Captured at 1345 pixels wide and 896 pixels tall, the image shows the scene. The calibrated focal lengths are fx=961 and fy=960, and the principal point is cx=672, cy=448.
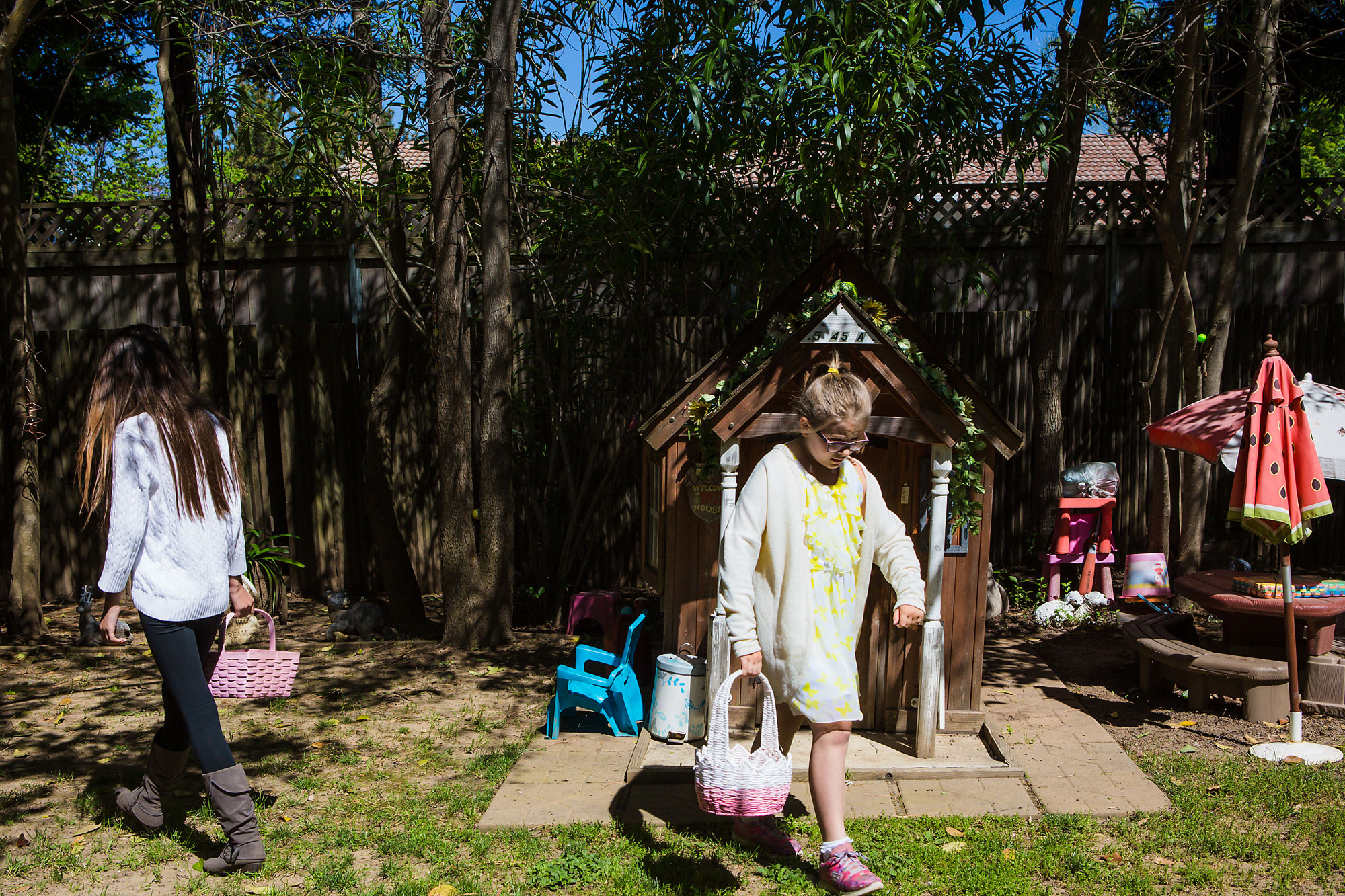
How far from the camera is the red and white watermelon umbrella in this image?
450cm

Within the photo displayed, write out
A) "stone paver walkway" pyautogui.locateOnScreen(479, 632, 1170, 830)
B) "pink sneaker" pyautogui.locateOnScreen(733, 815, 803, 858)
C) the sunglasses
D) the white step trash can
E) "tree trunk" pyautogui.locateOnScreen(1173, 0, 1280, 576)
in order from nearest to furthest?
the sunglasses < "pink sneaker" pyautogui.locateOnScreen(733, 815, 803, 858) < "stone paver walkway" pyautogui.locateOnScreen(479, 632, 1170, 830) < the white step trash can < "tree trunk" pyautogui.locateOnScreen(1173, 0, 1280, 576)

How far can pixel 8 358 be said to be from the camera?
6777 mm

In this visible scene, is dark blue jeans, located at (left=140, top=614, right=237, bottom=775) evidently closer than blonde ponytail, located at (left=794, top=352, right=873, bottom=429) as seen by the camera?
No

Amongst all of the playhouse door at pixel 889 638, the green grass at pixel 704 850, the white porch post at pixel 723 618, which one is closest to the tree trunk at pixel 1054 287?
the playhouse door at pixel 889 638

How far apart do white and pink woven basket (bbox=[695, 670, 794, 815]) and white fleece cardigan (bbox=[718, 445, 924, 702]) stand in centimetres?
13

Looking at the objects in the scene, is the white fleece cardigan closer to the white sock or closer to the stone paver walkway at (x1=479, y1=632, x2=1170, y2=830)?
the white sock

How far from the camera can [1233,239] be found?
6785 mm

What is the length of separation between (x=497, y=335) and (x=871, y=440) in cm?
280

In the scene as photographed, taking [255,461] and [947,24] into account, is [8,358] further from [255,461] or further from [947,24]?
[947,24]

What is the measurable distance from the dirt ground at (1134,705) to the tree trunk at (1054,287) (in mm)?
1153

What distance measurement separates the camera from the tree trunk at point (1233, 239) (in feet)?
20.9

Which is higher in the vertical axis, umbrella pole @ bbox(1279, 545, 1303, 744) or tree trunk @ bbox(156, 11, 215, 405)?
tree trunk @ bbox(156, 11, 215, 405)

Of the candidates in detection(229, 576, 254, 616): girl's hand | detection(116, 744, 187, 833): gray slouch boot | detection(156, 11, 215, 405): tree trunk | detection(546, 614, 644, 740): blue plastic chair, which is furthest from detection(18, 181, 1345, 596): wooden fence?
detection(116, 744, 187, 833): gray slouch boot

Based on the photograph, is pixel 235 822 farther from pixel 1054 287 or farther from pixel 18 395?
pixel 1054 287
